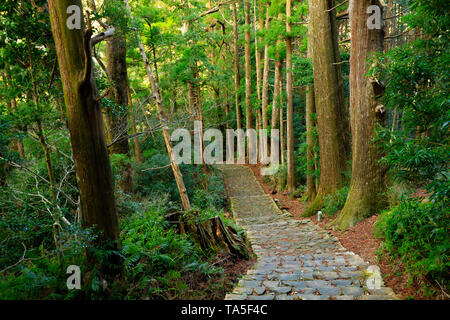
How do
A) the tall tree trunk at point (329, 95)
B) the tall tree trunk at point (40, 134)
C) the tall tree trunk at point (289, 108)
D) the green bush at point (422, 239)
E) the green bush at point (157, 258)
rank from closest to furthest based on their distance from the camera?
the green bush at point (422, 239)
the green bush at point (157, 258)
the tall tree trunk at point (40, 134)
the tall tree trunk at point (329, 95)
the tall tree trunk at point (289, 108)

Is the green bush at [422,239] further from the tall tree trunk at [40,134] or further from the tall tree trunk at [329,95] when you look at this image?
the tall tree trunk at [40,134]

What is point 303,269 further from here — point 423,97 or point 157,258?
point 423,97

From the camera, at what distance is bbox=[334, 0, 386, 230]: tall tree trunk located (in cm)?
620

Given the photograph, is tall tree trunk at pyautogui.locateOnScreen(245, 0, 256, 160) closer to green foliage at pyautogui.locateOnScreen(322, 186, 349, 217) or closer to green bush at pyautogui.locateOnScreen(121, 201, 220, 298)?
green foliage at pyautogui.locateOnScreen(322, 186, 349, 217)

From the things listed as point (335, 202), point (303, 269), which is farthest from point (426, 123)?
point (335, 202)

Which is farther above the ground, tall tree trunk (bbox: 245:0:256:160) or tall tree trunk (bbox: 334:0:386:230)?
tall tree trunk (bbox: 245:0:256:160)

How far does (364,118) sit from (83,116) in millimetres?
5812

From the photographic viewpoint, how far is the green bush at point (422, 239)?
309 centimetres

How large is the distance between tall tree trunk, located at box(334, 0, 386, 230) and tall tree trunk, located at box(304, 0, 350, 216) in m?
1.98

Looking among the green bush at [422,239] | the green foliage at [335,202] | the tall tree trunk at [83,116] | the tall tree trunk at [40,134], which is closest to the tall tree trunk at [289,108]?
the green foliage at [335,202]

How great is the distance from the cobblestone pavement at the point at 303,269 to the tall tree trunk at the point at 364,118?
3.93ft

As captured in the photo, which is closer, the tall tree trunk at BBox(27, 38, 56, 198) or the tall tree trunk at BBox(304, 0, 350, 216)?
the tall tree trunk at BBox(27, 38, 56, 198)

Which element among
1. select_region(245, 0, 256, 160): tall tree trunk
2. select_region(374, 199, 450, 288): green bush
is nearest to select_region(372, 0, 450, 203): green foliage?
select_region(374, 199, 450, 288): green bush
